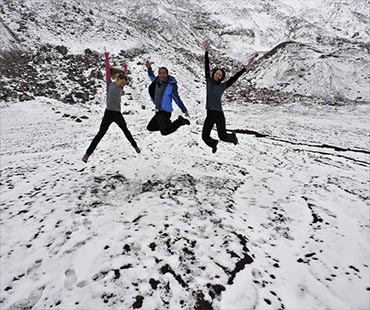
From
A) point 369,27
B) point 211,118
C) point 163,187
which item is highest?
point 369,27

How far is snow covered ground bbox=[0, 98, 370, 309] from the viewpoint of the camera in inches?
154

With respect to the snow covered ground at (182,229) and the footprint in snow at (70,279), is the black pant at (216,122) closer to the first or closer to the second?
the snow covered ground at (182,229)

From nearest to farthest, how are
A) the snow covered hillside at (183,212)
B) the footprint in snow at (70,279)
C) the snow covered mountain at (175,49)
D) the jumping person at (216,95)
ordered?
the footprint in snow at (70,279) → the snow covered hillside at (183,212) → the jumping person at (216,95) → the snow covered mountain at (175,49)

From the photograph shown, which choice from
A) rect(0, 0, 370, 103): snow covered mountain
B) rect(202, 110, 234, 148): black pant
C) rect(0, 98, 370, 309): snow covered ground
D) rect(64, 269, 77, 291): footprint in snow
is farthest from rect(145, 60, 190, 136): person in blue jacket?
rect(0, 0, 370, 103): snow covered mountain

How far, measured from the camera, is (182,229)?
523cm

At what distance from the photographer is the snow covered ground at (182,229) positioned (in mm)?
3924

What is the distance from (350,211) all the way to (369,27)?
317ft

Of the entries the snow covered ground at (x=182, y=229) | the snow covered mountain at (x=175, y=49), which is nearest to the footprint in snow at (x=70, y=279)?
the snow covered ground at (x=182, y=229)

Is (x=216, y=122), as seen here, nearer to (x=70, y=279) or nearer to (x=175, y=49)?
(x=70, y=279)

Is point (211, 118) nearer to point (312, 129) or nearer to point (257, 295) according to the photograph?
point (257, 295)

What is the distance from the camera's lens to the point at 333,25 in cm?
8562

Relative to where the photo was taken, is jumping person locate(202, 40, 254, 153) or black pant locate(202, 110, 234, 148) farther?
black pant locate(202, 110, 234, 148)

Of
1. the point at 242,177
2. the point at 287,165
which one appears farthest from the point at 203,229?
the point at 287,165

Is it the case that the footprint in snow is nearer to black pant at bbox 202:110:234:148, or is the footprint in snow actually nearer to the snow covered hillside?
the snow covered hillside
